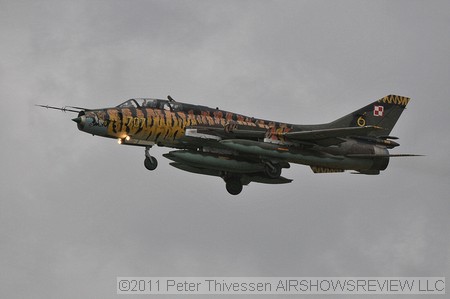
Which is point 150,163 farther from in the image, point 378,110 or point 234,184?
point 378,110

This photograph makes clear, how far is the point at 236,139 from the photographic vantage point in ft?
163

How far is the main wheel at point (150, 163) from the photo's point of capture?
49.1 meters

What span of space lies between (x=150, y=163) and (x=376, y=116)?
481 inches

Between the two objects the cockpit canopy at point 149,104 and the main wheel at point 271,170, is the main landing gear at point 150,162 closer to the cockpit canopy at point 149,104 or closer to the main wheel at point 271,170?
the cockpit canopy at point 149,104

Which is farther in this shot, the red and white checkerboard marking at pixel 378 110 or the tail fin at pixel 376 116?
Answer: the red and white checkerboard marking at pixel 378 110

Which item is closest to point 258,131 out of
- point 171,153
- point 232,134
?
point 232,134

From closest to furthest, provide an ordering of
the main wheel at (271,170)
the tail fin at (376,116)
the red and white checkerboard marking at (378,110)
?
the main wheel at (271,170) → the tail fin at (376,116) → the red and white checkerboard marking at (378,110)

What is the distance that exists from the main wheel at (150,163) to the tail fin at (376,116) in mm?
9721

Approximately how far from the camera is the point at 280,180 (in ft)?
177

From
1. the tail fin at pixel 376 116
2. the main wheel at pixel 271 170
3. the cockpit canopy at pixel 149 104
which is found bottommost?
the main wheel at pixel 271 170

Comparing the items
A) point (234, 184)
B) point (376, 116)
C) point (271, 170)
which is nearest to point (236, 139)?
point (271, 170)

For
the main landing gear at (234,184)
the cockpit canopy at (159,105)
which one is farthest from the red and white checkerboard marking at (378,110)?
the cockpit canopy at (159,105)

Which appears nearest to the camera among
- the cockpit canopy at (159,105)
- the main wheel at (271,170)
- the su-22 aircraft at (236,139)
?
the su-22 aircraft at (236,139)

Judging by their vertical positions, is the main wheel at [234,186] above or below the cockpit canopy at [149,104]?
below
